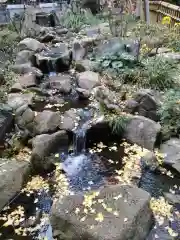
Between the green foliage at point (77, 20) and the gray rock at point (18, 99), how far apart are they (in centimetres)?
640

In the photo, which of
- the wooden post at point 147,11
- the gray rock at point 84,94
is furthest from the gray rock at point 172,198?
the wooden post at point 147,11

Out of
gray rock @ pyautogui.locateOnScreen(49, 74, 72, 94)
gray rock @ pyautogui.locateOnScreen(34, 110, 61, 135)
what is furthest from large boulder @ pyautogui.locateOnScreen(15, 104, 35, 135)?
gray rock @ pyautogui.locateOnScreen(49, 74, 72, 94)

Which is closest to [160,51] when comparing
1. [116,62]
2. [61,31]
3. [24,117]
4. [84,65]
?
[116,62]

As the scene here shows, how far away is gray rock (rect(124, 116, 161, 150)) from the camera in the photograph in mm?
6297

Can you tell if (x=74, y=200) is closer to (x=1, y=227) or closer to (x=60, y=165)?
(x=1, y=227)

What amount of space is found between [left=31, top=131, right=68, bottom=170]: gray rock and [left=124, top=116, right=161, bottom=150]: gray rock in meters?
1.35

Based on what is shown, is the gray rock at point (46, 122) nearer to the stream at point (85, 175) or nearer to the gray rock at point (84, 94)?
the stream at point (85, 175)

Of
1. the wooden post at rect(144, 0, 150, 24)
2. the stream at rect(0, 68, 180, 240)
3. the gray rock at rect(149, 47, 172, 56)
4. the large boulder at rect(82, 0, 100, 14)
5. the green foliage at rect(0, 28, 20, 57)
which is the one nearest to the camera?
the stream at rect(0, 68, 180, 240)

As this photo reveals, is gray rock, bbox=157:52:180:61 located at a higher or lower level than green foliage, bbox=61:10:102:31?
lower

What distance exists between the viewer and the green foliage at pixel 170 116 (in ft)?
21.0

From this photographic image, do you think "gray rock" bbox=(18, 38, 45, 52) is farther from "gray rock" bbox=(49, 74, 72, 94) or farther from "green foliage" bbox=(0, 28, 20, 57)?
"gray rock" bbox=(49, 74, 72, 94)

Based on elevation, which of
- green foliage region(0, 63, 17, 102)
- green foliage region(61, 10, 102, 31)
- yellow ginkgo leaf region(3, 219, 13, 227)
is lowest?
yellow ginkgo leaf region(3, 219, 13, 227)

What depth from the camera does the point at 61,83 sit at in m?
8.86

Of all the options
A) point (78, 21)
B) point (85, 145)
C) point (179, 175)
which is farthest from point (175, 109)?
point (78, 21)
